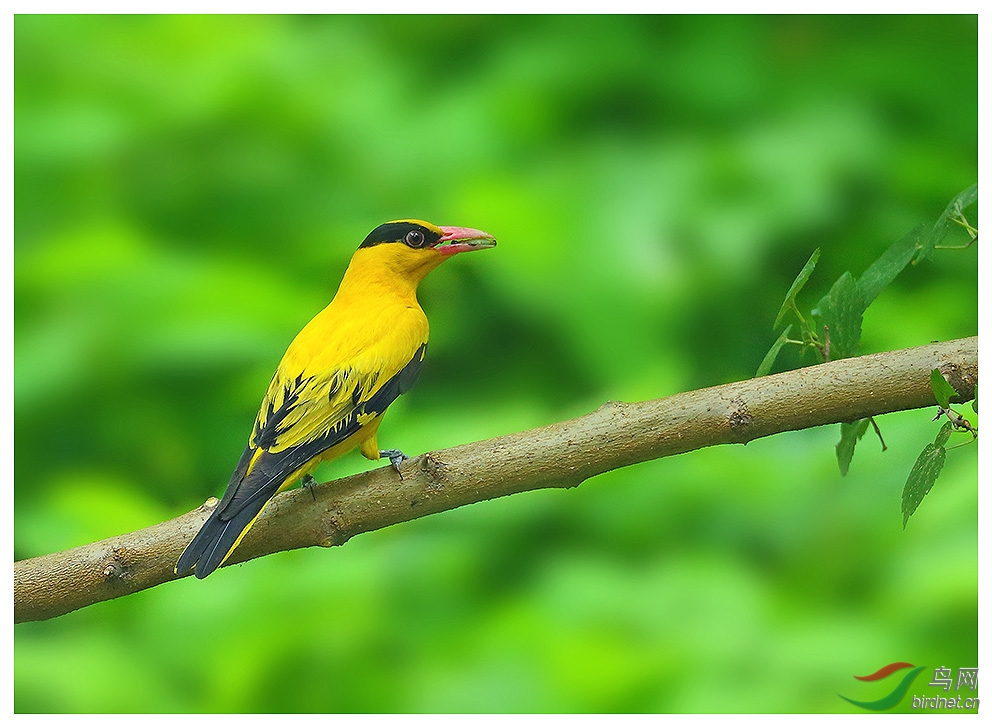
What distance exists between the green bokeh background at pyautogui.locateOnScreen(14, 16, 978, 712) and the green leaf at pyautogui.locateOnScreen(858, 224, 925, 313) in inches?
4.8

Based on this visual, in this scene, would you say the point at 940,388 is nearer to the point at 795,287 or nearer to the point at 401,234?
the point at 795,287

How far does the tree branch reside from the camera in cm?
127

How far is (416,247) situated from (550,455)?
41cm

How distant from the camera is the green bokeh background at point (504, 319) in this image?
1.60 metres

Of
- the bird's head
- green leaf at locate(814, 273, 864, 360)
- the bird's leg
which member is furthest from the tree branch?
the bird's head

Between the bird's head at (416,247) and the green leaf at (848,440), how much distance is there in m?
0.57

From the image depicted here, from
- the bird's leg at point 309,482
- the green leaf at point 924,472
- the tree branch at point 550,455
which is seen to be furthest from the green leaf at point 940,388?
the bird's leg at point 309,482

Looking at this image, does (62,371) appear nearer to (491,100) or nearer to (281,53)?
(281,53)

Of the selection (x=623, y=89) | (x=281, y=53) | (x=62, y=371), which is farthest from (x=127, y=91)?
(x=623, y=89)

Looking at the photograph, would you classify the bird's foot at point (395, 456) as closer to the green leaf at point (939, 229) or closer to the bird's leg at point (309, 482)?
the bird's leg at point (309, 482)

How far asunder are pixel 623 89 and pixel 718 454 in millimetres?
595

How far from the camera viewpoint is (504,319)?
5.50ft

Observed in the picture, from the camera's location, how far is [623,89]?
1747 mm

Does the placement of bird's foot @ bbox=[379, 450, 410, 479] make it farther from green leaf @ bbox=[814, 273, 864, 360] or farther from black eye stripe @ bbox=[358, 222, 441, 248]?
green leaf @ bbox=[814, 273, 864, 360]
